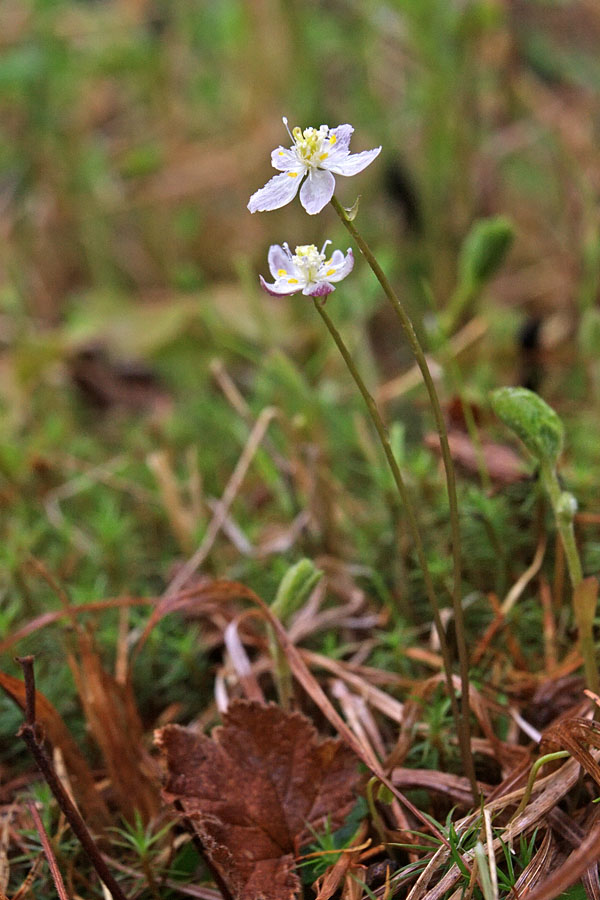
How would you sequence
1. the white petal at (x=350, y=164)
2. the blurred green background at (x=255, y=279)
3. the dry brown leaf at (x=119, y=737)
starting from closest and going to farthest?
1. the white petal at (x=350, y=164)
2. the dry brown leaf at (x=119, y=737)
3. the blurred green background at (x=255, y=279)

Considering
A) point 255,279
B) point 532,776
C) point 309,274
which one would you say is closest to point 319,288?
point 309,274

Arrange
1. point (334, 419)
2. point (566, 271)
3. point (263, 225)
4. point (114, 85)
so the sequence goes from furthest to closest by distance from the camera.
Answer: point (114, 85) < point (263, 225) < point (566, 271) < point (334, 419)

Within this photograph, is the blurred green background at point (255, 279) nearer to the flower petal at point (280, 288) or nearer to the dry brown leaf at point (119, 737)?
the dry brown leaf at point (119, 737)

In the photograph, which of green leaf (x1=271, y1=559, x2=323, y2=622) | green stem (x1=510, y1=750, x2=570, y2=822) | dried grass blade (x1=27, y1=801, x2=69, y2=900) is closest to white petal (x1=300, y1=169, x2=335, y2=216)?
green leaf (x1=271, y1=559, x2=323, y2=622)

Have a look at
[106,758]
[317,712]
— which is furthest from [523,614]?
[106,758]

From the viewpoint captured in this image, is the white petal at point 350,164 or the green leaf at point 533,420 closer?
the white petal at point 350,164

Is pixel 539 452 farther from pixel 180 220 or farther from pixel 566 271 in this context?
pixel 180 220

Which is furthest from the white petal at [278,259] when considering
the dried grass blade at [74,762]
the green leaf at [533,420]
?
the dried grass blade at [74,762]

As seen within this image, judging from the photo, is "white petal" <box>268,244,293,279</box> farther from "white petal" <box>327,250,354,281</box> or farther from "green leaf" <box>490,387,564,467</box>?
"green leaf" <box>490,387,564,467</box>
